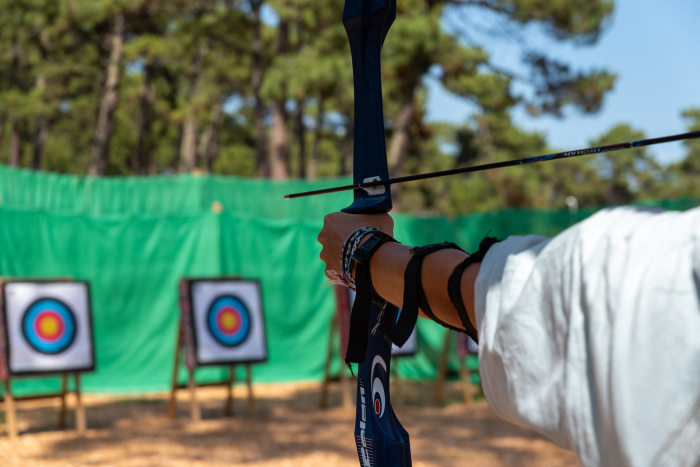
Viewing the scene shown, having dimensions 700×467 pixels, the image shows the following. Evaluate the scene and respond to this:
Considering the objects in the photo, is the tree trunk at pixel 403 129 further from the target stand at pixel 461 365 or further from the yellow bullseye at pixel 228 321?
the yellow bullseye at pixel 228 321

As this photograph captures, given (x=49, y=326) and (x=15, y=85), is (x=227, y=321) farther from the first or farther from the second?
(x=15, y=85)

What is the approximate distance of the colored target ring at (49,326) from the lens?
Answer: 4.18m

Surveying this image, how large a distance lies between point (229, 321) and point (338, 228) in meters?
3.95

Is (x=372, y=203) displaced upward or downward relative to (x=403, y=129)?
downward

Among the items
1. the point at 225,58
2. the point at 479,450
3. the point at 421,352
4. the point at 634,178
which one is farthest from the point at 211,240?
the point at 634,178

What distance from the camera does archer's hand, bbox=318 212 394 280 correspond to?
103cm

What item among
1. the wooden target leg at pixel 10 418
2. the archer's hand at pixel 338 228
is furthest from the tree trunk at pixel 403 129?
the archer's hand at pixel 338 228

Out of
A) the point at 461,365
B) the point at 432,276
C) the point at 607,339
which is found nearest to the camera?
the point at 607,339

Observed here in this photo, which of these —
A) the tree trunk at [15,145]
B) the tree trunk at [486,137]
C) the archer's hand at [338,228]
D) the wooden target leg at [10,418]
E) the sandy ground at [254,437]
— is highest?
the tree trunk at [486,137]

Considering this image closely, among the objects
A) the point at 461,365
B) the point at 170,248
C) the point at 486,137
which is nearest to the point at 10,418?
the point at 170,248

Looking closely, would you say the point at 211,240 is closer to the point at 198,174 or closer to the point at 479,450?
the point at 198,174

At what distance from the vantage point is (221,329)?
187 inches

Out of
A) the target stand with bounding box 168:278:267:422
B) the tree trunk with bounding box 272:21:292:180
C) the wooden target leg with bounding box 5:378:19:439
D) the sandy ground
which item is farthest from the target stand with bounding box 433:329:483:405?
the tree trunk with bounding box 272:21:292:180

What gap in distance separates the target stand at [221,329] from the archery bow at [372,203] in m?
3.43
